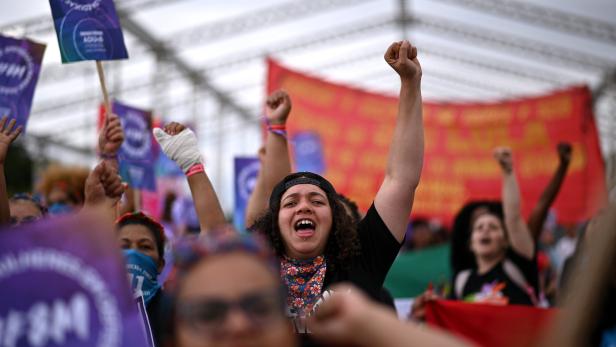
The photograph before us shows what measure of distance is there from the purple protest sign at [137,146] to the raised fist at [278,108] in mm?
2320

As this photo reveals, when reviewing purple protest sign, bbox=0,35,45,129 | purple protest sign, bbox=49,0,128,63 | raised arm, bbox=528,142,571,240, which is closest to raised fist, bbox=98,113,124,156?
purple protest sign, bbox=49,0,128,63

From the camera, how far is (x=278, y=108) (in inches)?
149

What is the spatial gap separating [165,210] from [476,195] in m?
3.79

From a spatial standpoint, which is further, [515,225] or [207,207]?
[515,225]

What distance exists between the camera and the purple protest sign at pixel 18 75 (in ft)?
14.3

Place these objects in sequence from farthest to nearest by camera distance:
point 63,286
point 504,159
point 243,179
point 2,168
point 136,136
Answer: point 243,179 → point 136,136 → point 504,159 → point 2,168 → point 63,286

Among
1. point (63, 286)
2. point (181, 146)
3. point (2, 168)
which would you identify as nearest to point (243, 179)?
point (181, 146)

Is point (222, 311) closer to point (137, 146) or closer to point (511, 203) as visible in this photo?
point (511, 203)

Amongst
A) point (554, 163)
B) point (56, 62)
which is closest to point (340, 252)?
point (554, 163)

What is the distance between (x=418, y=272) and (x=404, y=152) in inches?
181

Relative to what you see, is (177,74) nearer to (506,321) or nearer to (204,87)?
(204,87)

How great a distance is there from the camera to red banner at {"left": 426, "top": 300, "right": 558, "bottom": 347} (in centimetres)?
394

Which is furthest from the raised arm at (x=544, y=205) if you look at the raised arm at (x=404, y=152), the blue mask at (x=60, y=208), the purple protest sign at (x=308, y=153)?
the purple protest sign at (x=308, y=153)

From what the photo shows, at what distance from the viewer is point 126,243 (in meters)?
3.36
